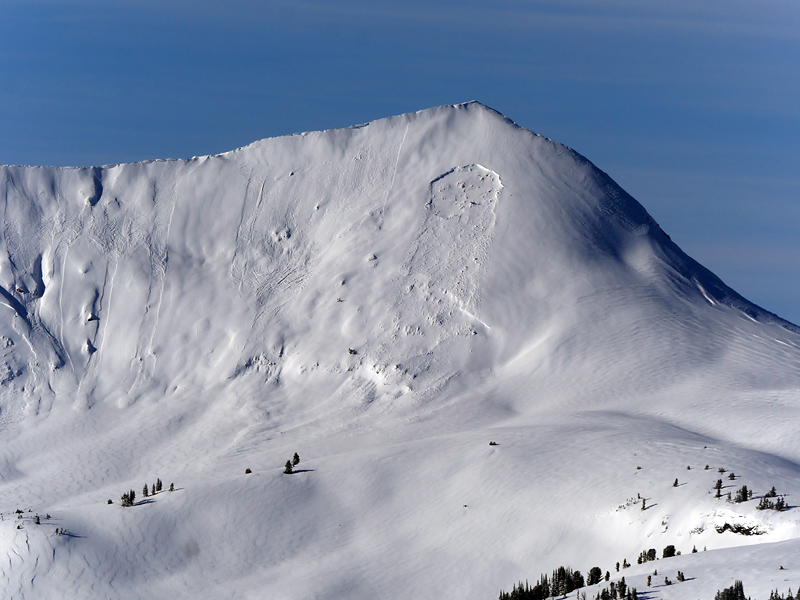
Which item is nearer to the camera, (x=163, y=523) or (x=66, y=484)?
(x=163, y=523)

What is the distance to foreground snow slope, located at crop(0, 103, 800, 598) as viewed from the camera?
174ft

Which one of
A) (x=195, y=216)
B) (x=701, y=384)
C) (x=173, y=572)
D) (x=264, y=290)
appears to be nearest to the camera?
(x=173, y=572)

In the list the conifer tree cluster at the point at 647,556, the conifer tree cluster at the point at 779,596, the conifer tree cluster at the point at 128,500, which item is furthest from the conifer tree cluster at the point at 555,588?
the conifer tree cluster at the point at 128,500

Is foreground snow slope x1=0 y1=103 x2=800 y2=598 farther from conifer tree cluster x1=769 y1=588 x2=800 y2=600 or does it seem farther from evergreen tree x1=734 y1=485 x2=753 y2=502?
conifer tree cluster x1=769 y1=588 x2=800 y2=600

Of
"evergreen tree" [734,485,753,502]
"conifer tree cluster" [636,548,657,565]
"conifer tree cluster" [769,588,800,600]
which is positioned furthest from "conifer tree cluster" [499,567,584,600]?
"evergreen tree" [734,485,753,502]

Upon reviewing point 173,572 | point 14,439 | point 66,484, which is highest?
point 14,439

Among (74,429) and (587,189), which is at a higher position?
(587,189)

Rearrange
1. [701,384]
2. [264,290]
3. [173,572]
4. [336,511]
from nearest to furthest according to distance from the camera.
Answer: [173,572]
[336,511]
[701,384]
[264,290]

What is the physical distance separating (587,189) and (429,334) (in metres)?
22.1

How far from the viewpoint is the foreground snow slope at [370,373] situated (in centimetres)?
5319

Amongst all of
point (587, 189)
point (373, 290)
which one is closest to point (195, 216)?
point (373, 290)

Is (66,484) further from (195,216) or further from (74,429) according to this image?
(195,216)

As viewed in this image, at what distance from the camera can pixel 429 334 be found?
7838 centimetres

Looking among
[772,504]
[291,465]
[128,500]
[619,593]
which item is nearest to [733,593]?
[619,593]
